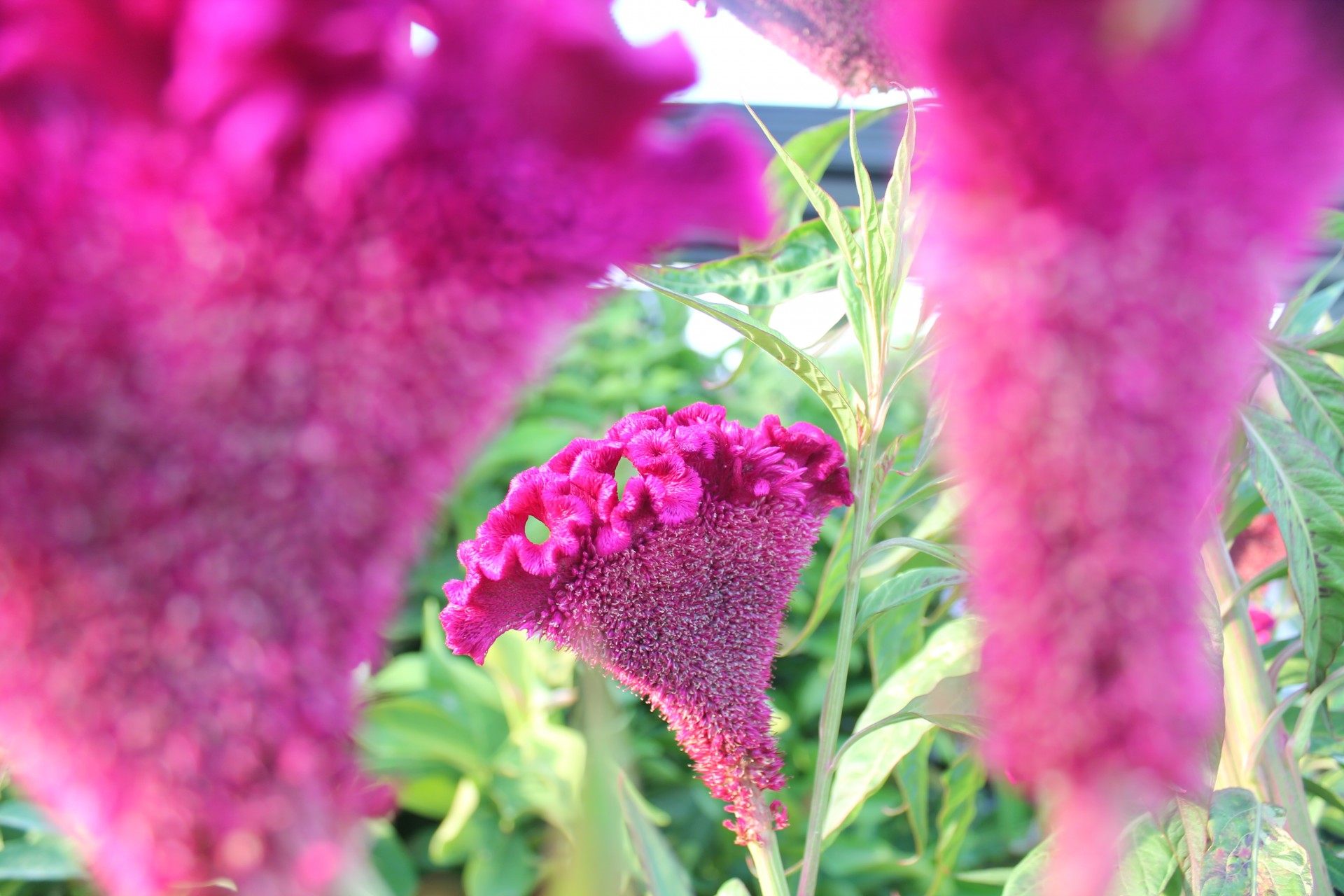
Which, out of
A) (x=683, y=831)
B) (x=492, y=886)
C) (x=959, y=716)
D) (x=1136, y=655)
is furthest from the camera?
(x=683, y=831)

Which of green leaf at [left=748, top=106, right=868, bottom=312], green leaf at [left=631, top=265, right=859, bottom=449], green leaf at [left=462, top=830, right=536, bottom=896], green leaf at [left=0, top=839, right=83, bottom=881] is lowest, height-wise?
green leaf at [left=462, top=830, right=536, bottom=896]

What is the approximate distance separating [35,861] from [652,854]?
0.78 meters

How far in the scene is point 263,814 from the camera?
201mm

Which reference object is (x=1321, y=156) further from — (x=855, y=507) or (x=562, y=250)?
(x=855, y=507)

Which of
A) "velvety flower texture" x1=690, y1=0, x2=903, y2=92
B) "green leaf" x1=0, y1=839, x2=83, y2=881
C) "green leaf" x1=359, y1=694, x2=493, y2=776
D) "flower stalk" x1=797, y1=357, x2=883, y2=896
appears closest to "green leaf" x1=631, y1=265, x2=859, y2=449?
"flower stalk" x1=797, y1=357, x2=883, y2=896

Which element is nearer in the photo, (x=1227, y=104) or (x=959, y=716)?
(x=1227, y=104)

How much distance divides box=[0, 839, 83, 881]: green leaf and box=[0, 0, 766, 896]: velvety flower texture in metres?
0.86

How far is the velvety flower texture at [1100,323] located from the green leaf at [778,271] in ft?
1.52

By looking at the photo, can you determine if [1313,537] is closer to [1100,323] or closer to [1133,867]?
[1133,867]

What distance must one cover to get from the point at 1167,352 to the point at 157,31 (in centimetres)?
20

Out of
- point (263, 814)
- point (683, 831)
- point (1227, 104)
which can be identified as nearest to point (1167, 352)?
point (1227, 104)

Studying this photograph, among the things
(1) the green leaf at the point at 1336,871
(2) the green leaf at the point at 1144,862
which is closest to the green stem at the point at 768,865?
(2) the green leaf at the point at 1144,862

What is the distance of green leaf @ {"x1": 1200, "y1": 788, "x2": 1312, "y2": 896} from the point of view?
56 cm

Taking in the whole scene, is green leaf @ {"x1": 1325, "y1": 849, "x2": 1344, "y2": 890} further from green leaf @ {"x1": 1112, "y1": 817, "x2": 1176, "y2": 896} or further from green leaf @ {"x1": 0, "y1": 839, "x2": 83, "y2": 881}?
green leaf @ {"x1": 0, "y1": 839, "x2": 83, "y2": 881}
